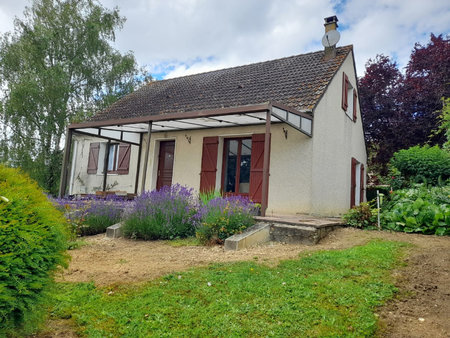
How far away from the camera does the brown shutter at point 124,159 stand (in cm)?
1207

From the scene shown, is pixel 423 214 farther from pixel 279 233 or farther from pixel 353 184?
pixel 353 184

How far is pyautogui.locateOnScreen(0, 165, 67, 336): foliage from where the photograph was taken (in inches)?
76.9

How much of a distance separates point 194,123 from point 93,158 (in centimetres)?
578

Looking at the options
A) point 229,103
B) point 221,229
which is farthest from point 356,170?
point 221,229

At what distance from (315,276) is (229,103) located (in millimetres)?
7203

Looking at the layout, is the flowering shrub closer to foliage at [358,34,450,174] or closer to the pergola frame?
the pergola frame

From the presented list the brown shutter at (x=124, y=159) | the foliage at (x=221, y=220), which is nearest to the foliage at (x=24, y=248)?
the foliage at (x=221, y=220)

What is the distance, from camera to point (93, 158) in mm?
13289

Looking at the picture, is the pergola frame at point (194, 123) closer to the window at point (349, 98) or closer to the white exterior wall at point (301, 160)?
the white exterior wall at point (301, 160)

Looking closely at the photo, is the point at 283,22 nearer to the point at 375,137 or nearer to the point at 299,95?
the point at 299,95

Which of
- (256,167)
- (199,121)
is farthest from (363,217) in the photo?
(199,121)

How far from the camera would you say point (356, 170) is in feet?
43.1

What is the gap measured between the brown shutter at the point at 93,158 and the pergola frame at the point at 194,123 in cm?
137

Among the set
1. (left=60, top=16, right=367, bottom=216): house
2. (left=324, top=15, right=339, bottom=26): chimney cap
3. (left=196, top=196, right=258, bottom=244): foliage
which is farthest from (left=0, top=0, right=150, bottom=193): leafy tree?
(left=196, top=196, right=258, bottom=244): foliage
